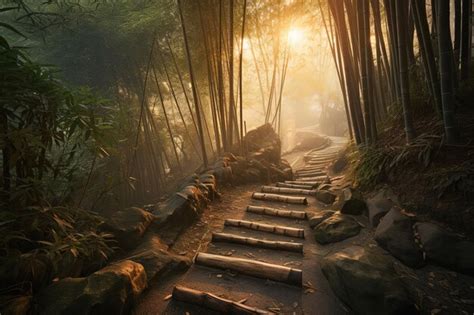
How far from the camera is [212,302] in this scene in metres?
1.65

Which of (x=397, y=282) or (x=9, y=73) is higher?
(x=9, y=73)

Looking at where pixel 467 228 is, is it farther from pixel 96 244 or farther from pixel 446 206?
pixel 96 244

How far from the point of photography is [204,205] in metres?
3.41

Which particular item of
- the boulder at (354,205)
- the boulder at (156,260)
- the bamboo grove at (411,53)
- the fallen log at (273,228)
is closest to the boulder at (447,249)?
the boulder at (354,205)

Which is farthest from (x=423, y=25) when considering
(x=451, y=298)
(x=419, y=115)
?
(x=451, y=298)

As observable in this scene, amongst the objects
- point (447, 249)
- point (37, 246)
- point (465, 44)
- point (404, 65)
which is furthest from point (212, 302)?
point (465, 44)

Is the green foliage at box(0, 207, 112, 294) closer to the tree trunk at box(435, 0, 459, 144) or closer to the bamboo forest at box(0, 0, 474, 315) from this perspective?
the bamboo forest at box(0, 0, 474, 315)

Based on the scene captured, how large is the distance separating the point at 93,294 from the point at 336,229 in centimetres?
218

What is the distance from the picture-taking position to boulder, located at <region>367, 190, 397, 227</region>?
2327 mm

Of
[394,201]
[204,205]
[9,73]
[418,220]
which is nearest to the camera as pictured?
[9,73]

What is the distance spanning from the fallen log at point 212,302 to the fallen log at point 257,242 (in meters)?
0.81

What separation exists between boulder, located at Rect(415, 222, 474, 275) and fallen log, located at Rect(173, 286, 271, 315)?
51.7 inches

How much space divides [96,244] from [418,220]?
8.73 feet

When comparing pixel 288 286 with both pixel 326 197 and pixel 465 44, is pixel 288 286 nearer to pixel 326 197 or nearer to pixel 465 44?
pixel 326 197
